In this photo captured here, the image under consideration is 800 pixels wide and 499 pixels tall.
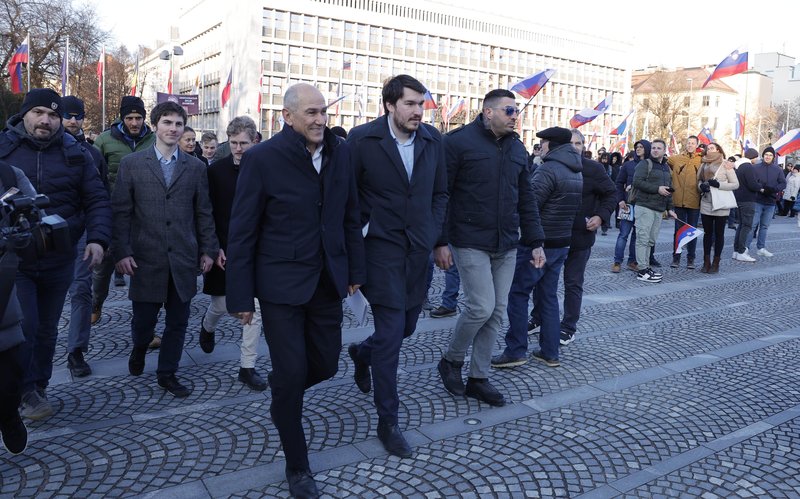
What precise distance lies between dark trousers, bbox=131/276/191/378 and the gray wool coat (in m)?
0.09

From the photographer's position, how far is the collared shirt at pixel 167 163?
4809mm

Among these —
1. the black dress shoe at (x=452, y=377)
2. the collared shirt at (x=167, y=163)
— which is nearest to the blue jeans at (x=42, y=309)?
the collared shirt at (x=167, y=163)

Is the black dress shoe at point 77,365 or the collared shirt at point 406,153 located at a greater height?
the collared shirt at point 406,153

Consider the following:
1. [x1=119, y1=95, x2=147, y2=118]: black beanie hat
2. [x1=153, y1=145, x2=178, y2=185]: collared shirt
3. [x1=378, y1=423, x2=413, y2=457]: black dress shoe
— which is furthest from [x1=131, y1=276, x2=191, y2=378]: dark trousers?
[x1=119, y1=95, x2=147, y2=118]: black beanie hat

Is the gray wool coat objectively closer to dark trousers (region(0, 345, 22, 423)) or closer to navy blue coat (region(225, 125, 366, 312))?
dark trousers (region(0, 345, 22, 423))

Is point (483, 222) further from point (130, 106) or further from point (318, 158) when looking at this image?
point (130, 106)

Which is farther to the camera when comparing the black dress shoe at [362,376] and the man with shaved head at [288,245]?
the black dress shoe at [362,376]

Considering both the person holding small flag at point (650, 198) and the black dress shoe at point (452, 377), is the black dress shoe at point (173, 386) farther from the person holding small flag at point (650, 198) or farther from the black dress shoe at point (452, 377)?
the person holding small flag at point (650, 198)

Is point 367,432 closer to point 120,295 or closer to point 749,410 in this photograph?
point 749,410

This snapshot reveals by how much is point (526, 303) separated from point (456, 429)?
5.61 feet

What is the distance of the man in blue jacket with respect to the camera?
425cm

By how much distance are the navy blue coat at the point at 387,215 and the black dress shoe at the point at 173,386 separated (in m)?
1.60

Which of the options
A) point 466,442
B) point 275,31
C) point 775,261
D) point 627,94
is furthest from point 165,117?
point 627,94

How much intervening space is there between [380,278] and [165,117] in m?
1.95
